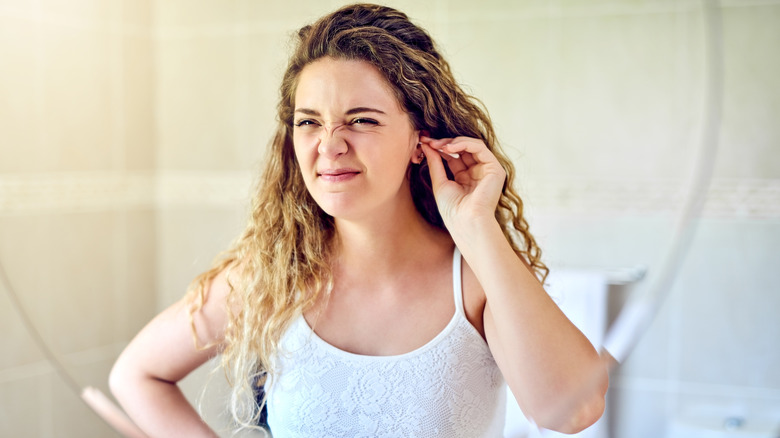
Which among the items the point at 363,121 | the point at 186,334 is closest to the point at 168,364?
the point at 186,334

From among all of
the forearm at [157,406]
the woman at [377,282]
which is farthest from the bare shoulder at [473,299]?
the forearm at [157,406]

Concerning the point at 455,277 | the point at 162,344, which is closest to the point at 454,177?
the point at 455,277

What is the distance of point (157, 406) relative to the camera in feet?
1.61

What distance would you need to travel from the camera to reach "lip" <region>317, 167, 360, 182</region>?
14.6 inches

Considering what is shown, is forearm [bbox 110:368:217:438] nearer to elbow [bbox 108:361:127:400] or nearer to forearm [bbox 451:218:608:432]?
elbow [bbox 108:361:127:400]

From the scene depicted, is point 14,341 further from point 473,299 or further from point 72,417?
point 473,299

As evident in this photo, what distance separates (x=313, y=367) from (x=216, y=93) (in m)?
0.20

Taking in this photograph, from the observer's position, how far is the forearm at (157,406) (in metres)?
0.47

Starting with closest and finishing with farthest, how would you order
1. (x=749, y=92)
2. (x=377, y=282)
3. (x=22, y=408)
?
(x=749, y=92)
(x=377, y=282)
(x=22, y=408)

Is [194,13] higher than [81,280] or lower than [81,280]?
higher

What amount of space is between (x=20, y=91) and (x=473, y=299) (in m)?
0.38

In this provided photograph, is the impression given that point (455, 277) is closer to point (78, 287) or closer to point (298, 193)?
point (298, 193)

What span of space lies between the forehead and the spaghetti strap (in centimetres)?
12

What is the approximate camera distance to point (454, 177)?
41 centimetres
